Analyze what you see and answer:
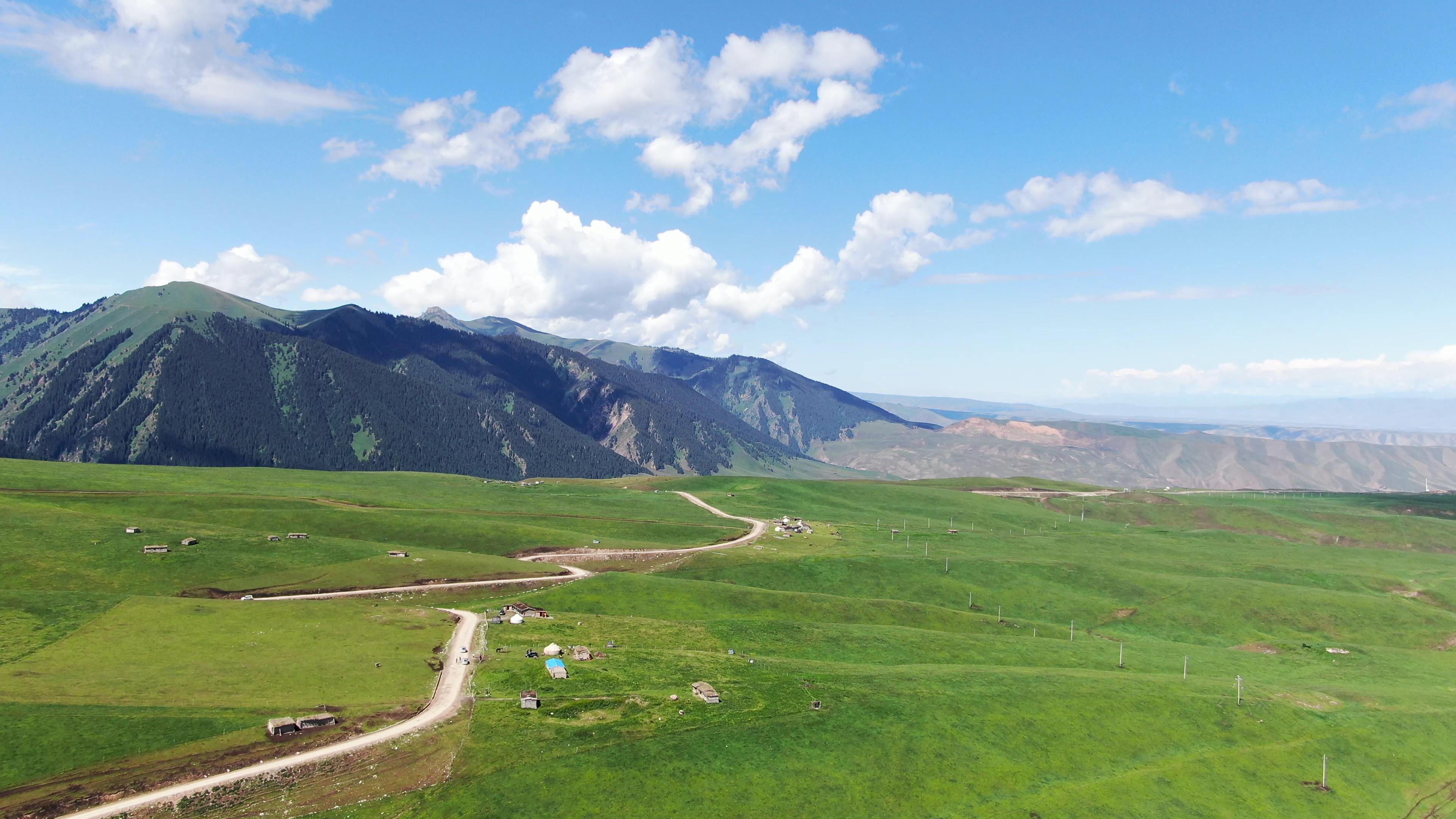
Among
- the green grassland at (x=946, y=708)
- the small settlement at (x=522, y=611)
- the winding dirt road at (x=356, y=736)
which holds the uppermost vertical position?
the winding dirt road at (x=356, y=736)

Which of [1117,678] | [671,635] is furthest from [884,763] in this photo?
[1117,678]

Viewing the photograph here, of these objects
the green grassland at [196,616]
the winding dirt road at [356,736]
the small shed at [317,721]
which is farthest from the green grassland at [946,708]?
the green grassland at [196,616]

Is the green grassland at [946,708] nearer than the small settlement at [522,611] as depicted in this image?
Yes

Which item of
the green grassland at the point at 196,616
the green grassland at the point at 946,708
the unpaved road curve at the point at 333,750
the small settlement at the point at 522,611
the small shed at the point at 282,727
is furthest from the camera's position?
the small settlement at the point at 522,611

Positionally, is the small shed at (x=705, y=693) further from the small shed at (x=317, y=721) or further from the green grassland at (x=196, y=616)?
the small shed at (x=317, y=721)

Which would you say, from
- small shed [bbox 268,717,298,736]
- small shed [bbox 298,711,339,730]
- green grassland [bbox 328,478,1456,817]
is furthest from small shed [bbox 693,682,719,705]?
small shed [bbox 268,717,298,736]

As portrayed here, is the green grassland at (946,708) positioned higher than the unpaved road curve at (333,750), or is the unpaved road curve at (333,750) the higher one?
the unpaved road curve at (333,750)

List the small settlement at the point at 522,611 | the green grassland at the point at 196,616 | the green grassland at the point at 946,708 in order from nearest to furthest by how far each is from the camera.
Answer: the green grassland at the point at 196,616
the green grassland at the point at 946,708
the small settlement at the point at 522,611
